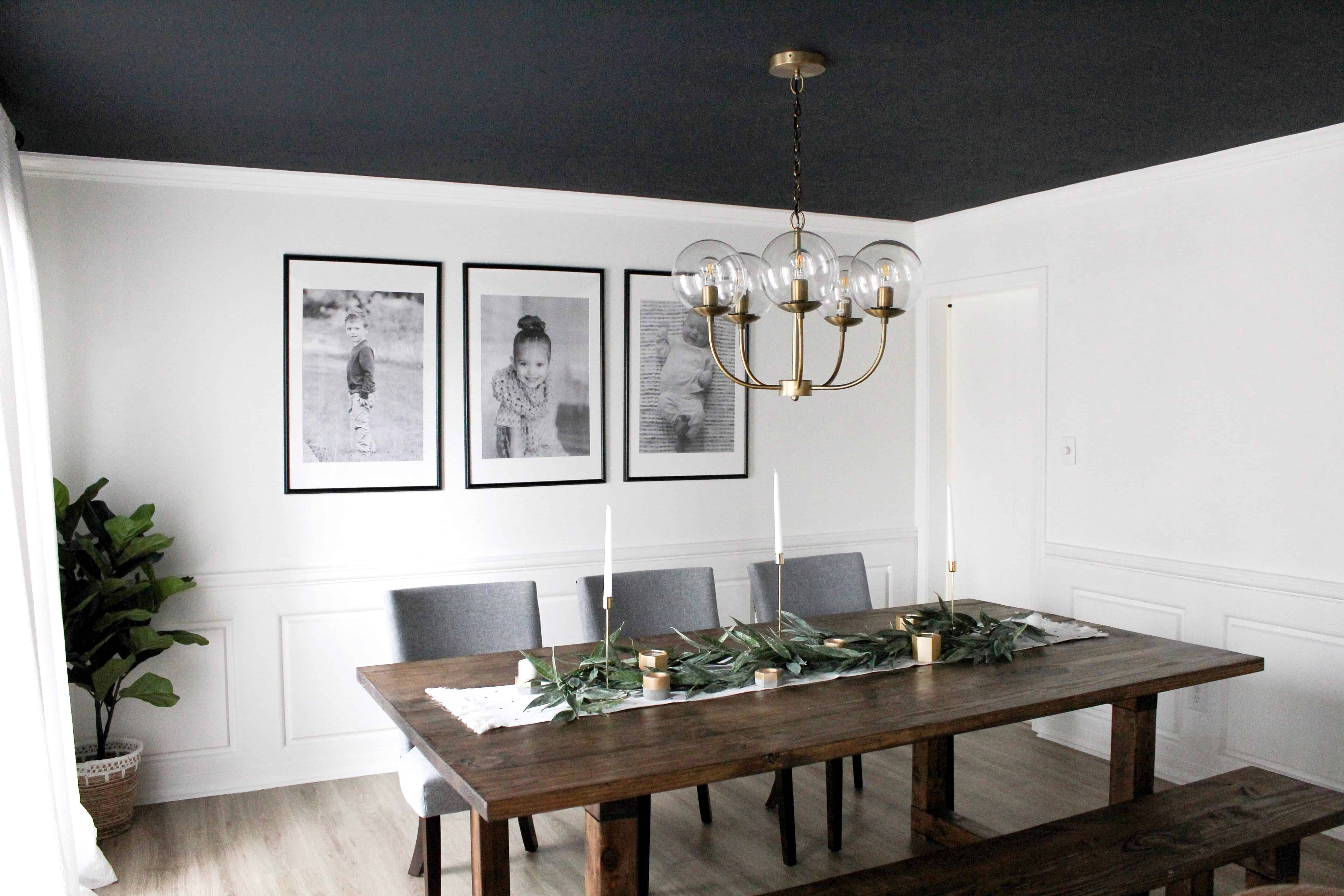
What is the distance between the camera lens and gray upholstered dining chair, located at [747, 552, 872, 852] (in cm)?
346

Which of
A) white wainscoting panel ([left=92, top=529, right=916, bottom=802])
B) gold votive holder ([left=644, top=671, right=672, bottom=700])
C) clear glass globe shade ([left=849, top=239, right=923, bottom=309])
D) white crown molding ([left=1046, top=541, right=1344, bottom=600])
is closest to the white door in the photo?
white crown molding ([left=1046, top=541, right=1344, bottom=600])

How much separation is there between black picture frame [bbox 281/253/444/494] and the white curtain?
92 centimetres

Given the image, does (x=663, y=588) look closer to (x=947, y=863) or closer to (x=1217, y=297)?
(x=947, y=863)

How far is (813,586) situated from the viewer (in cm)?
386

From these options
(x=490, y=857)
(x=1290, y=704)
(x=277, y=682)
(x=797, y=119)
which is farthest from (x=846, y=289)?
(x=277, y=682)

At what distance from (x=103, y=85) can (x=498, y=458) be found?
208cm

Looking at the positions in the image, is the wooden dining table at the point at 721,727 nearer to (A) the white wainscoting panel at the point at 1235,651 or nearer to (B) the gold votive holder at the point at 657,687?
(B) the gold votive holder at the point at 657,687

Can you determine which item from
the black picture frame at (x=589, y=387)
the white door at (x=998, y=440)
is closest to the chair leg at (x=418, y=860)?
the black picture frame at (x=589, y=387)

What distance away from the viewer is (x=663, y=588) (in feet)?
11.8

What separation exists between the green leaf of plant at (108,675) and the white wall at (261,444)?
381mm

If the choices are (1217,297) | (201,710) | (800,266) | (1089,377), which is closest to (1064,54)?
(800,266)

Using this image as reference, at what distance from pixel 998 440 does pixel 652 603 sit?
7.82 feet

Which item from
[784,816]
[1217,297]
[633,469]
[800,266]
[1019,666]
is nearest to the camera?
[800,266]

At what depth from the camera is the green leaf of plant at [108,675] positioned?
11.5 ft
